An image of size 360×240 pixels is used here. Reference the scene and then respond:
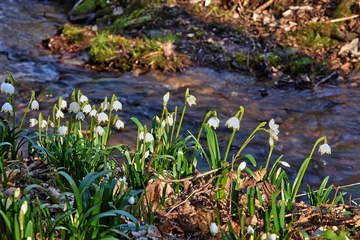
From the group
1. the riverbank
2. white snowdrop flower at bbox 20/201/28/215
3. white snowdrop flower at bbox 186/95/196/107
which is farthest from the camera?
the riverbank

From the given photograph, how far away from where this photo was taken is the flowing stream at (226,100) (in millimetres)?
5484

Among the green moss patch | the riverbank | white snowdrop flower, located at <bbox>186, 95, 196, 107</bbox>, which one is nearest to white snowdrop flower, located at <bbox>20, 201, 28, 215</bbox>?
white snowdrop flower, located at <bbox>186, 95, 196, 107</bbox>

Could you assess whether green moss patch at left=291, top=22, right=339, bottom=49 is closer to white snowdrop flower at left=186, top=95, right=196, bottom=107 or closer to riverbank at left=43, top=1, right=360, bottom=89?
riverbank at left=43, top=1, right=360, bottom=89

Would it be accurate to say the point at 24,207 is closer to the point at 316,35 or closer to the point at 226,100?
the point at 226,100

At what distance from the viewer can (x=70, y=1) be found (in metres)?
13.2

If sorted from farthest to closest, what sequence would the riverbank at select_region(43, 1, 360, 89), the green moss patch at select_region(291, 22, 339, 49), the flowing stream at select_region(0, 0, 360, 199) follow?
the green moss patch at select_region(291, 22, 339, 49) → the riverbank at select_region(43, 1, 360, 89) → the flowing stream at select_region(0, 0, 360, 199)

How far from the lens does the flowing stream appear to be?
5.48 metres

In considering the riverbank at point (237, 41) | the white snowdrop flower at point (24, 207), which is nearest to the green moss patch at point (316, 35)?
the riverbank at point (237, 41)

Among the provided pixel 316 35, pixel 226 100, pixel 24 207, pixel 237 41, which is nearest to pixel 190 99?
pixel 24 207

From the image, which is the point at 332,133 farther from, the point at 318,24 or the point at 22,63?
the point at 22,63

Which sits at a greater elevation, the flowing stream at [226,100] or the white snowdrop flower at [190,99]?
the white snowdrop flower at [190,99]

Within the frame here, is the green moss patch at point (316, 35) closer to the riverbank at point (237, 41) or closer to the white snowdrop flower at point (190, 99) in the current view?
the riverbank at point (237, 41)

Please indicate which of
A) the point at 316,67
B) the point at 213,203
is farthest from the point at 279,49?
the point at 213,203

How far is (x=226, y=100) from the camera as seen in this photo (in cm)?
704
